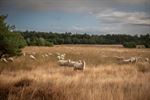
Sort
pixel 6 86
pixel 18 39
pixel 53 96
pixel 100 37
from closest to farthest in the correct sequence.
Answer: pixel 53 96 → pixel 6 86 → pixel 18 39 → pixel 100 37

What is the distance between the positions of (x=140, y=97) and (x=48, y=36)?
5314 centimetres

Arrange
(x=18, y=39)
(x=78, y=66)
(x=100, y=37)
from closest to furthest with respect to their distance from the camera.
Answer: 1. (x=78, y=66)
2. (x=18, y=39)
3. (x=100, y=37)

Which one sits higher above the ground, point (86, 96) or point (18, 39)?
point (18, 39)

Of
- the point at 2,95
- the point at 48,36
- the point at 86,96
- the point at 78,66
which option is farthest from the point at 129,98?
the point at 48,36

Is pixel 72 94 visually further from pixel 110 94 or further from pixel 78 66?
pixel 78 66

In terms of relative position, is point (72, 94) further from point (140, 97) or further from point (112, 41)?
point (112, 41)

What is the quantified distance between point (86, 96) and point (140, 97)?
912 millimetres

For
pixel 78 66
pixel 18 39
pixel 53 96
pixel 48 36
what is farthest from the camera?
pixel 48 36

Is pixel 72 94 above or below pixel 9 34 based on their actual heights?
below

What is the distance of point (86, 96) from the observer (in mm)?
→ 4430

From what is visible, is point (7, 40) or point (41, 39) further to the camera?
point (41, 39)

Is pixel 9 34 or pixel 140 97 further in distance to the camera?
pixel 9 34

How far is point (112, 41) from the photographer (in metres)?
60.1

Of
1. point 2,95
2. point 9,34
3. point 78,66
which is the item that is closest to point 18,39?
point 9,34
